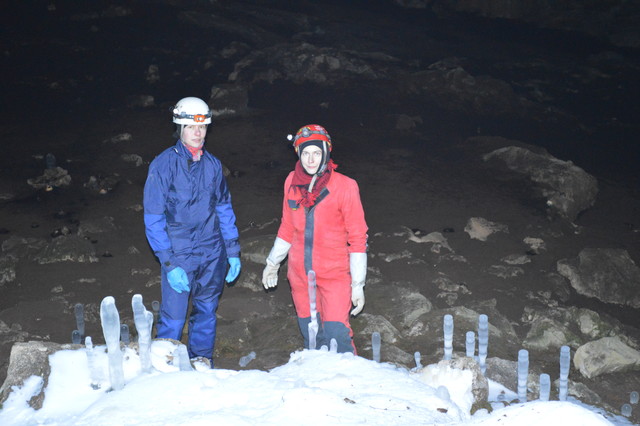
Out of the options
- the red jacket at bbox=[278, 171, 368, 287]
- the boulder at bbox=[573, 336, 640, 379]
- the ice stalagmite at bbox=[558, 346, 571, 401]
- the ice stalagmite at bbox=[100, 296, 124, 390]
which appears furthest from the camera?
the boulder at bbox=[573, 336, 640, 379]

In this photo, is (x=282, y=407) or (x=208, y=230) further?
(x=208, y=230)

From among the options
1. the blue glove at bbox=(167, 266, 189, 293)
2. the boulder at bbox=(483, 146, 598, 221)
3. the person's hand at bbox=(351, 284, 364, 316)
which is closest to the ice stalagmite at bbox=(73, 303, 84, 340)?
the blue glove at bbox=(167, 266, 189, 293)

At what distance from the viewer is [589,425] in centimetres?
328

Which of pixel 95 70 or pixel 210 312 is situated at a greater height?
pixel 95 70

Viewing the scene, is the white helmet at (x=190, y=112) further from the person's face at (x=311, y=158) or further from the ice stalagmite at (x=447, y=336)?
the ice stalagmite at (x=447, y=336)

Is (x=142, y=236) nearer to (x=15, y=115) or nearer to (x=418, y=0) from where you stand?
(x=15, y=115)

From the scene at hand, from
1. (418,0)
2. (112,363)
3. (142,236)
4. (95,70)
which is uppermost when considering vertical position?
(418,0)

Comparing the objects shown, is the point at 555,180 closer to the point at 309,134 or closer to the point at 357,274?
the point at 357,274

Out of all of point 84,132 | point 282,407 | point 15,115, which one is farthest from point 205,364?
point 15,115

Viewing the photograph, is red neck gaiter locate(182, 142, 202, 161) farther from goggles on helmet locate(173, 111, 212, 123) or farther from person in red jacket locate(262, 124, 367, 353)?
person in red jacket locate(262, 124, 367, 353)

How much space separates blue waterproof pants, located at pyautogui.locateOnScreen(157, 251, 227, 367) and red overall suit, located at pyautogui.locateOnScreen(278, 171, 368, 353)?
661mm

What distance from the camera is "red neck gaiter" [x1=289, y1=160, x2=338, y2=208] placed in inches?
206

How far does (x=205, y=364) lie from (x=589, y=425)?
2.65 metres

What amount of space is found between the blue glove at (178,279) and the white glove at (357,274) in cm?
128
